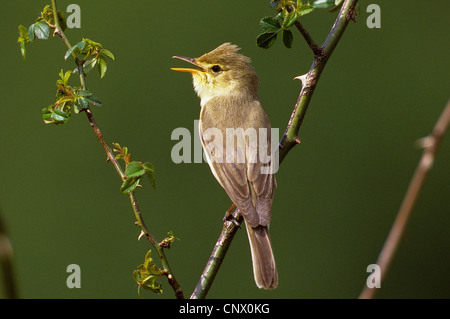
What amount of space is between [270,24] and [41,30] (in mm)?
560

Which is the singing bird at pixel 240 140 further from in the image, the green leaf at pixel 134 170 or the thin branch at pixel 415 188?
the thin branch at pixel 415 188

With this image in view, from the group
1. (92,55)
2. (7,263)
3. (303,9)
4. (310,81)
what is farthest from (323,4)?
(7,263)

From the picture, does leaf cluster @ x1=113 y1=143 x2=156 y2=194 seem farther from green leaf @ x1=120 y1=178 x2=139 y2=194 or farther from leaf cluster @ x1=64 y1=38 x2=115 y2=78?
leaf cluster @ x1=64 y1=38 x2=115 y2=78

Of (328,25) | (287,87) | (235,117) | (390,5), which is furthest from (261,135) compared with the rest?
(390,5)

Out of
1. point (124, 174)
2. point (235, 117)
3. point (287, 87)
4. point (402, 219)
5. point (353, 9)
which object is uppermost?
point (353, 9)

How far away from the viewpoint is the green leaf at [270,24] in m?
1.54

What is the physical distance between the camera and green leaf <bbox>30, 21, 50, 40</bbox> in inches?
57.9

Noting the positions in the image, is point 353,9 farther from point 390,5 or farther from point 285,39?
point 390,5

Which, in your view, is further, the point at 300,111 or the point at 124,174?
the point at 300,111

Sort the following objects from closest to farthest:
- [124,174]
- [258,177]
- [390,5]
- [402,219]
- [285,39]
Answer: [402,219]
[124,174]
[285,39]
[258,177]
[390,5]

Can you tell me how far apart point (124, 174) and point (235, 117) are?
1348 mm

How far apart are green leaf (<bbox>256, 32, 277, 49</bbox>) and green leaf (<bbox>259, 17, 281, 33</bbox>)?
0.01m

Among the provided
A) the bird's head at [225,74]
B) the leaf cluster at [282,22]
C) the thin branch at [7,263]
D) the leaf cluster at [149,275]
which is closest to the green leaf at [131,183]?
the leaf cluster at [149,275]

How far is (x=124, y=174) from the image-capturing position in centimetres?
143
